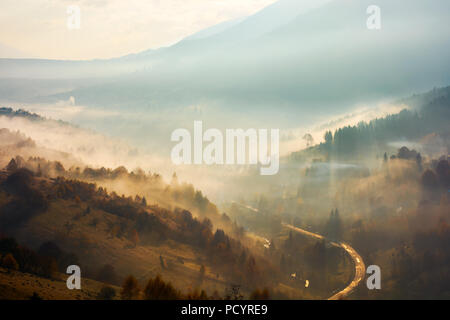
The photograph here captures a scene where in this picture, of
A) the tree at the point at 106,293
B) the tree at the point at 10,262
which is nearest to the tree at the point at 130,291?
the tree at the point at 106,293

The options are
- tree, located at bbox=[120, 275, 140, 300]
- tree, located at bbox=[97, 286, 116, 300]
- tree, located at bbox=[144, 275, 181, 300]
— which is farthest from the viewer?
tree, located at bbox=[144, 275, 181, 300]

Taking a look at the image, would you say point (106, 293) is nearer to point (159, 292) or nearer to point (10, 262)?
point (159, 292)

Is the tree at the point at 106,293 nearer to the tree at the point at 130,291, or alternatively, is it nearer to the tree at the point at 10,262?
the tree at the point at 130,291

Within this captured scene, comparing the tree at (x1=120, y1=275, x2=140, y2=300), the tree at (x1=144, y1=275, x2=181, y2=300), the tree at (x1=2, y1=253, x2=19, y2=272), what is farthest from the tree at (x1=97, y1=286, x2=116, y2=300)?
the tree at (x1=2, y1=253, x2=19, y2=272)

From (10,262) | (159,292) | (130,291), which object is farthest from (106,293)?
(10,262)

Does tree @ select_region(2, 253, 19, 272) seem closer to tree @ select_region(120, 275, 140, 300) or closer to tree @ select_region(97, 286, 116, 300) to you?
tree @ select_region(97, 286, 116, 300)

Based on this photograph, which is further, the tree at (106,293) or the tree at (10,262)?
the tree at (10,262)
